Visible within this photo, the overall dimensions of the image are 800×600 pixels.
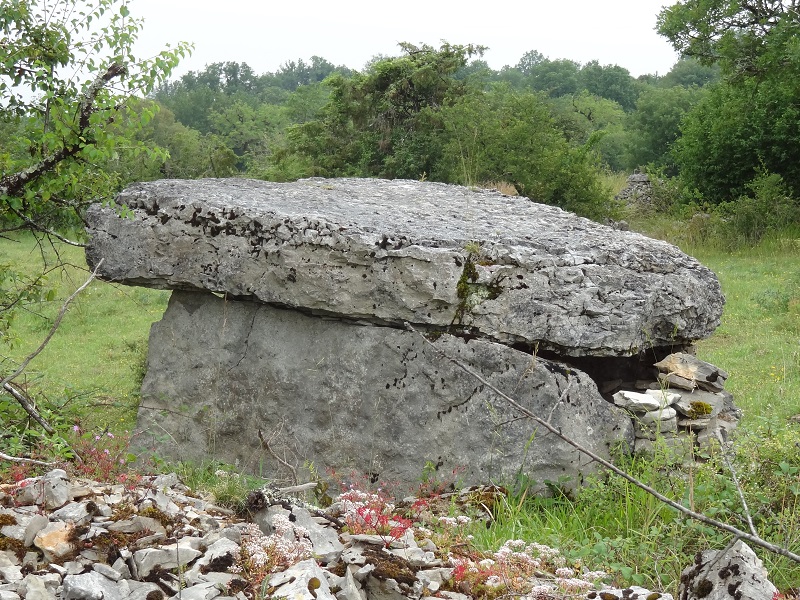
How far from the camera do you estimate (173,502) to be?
372 centimetres

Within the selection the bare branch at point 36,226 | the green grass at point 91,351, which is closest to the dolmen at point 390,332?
the bare branch at point 36,226

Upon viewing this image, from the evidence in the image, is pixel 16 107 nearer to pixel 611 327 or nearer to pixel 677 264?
pixel 611 327

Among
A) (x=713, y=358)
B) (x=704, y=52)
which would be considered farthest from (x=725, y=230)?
(x=713, y=358)

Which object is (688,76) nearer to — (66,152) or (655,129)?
(655,129)

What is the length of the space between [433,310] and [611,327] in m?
1.15

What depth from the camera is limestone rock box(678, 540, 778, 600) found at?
10.3 feet

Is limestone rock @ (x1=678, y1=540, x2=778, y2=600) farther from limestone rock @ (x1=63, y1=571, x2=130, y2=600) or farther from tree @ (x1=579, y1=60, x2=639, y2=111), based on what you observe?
tree @ (x1=579, y1=60, x2=639, y2=111)

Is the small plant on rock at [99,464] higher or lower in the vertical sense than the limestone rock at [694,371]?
lower

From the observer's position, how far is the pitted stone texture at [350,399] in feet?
17.7

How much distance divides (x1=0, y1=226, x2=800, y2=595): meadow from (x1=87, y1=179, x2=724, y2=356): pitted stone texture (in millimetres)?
820

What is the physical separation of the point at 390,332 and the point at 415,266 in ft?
1.69

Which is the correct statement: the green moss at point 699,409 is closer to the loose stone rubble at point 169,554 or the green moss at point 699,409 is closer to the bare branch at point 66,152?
the loose stone rubble at point 169,554

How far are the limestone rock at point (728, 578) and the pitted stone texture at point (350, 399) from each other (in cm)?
164

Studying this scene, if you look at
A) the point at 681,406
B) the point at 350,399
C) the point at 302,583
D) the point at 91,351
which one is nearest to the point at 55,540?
the point at 302,583
